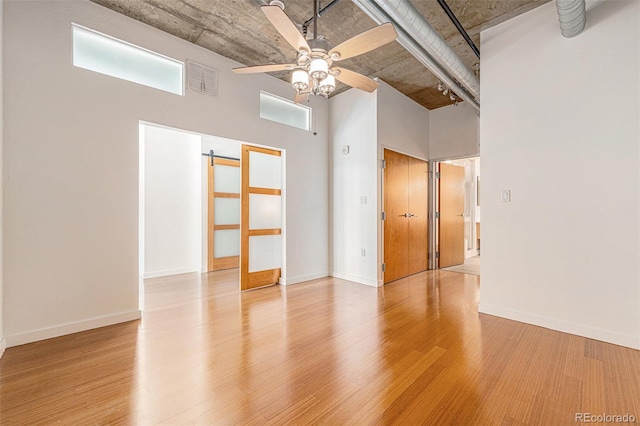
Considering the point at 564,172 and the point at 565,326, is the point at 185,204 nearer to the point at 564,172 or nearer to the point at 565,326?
the point at 564,172

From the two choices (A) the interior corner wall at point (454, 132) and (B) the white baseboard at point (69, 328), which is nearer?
(B) the white baseboard at point (69, 328)

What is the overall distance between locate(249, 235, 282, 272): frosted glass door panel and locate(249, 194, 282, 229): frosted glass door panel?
189 mm

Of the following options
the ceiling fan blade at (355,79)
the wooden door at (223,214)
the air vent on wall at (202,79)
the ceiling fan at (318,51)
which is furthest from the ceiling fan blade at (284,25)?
the wooden door at (223,214)

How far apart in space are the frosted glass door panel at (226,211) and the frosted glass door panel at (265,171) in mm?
1683

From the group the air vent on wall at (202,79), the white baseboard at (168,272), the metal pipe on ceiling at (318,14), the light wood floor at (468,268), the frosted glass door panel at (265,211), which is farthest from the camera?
the light wood floor at (468,268)

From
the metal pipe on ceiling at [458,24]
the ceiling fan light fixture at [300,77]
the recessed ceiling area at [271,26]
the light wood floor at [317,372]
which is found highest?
the recessed ceiling area at [271,26]

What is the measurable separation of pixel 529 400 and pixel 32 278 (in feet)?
12.6

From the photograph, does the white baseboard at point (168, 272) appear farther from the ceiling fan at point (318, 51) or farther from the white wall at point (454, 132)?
the white wall at point (454, 132)

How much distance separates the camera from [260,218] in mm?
A: 4195

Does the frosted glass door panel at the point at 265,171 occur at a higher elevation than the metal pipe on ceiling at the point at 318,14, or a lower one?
lower

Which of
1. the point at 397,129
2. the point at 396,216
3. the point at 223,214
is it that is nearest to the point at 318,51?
the point at 397,129

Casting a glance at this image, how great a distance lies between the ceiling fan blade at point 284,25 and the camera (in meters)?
1.66

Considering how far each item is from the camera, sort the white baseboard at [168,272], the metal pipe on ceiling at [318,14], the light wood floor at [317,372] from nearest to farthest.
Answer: the light wood floor at [317,372] < the metal pipe on ceiling at [318,14] < the white baseboard at [168,272]

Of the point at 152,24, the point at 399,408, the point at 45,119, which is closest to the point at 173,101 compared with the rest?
the point at 152,24
